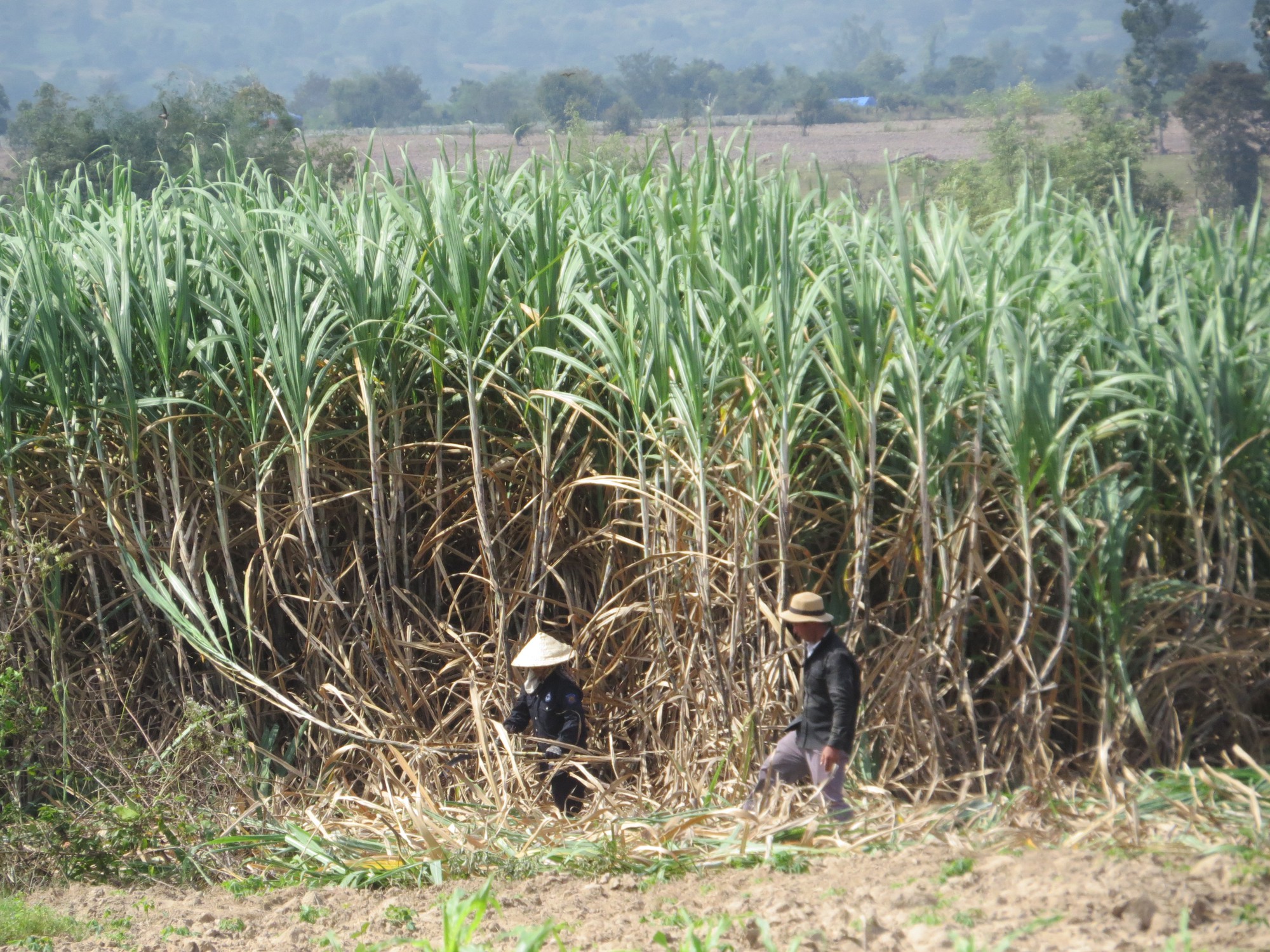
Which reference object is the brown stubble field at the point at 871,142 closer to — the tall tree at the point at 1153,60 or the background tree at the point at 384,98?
the tall tree at the point at 1153,60

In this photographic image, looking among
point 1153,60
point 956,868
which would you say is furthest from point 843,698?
point 1153,60

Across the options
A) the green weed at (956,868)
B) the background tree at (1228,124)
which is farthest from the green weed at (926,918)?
the background tree at (1228,124)

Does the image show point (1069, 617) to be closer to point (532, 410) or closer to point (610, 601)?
point (610, 601)

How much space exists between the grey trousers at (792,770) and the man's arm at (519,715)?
0.81 m

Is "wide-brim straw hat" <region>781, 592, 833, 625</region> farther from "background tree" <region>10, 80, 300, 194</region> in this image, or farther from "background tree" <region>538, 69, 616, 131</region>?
"background tree" <region>538, 69, 616, 131</region>

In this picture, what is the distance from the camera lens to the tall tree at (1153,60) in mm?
45469

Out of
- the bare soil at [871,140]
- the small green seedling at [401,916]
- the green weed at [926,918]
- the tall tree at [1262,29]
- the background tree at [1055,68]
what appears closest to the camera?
the green weed at [926,918]

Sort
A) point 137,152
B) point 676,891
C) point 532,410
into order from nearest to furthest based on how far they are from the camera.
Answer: point 676,891 < point 532,410 < point 137,152

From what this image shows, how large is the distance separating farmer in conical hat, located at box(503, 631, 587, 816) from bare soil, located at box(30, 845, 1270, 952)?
0.73 m

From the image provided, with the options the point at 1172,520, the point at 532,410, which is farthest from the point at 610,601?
the point at 1172,520

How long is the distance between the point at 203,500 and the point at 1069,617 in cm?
287

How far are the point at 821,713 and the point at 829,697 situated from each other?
50mm

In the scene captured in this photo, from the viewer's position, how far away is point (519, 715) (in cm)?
347

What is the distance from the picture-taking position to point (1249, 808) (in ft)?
8.64
